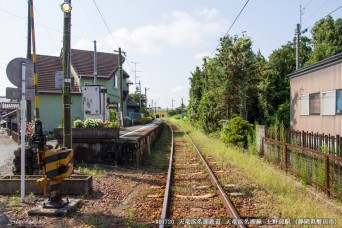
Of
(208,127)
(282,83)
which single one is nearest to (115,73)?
(208,127)

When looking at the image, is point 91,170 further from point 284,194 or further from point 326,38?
point 326,38

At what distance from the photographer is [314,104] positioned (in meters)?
13.1

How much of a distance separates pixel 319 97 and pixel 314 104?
0.51 m

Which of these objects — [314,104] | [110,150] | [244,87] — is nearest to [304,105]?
[314,104]

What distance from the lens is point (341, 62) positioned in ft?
35.7

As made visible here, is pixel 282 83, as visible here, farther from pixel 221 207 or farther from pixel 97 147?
pixel 221 207

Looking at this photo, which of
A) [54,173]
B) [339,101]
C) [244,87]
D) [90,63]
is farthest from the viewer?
[90,63]

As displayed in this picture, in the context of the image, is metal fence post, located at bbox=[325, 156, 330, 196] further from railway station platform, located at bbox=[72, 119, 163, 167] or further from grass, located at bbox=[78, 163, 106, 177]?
railway station platform, located at bbox=[72, 119, 163, 167]

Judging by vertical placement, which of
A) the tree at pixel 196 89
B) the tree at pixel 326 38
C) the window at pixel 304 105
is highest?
the tree at pixel 326 38

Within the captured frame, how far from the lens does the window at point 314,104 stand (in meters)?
12.8

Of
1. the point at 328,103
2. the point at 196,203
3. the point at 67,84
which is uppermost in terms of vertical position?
the point at 67,84

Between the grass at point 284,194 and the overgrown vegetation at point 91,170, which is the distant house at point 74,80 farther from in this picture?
the grass at point 284,194

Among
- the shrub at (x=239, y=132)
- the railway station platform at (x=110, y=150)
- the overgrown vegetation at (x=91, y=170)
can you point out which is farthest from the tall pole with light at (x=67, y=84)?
the shrub at (x=239, y=132)

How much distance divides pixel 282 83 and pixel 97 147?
20.2 metres
